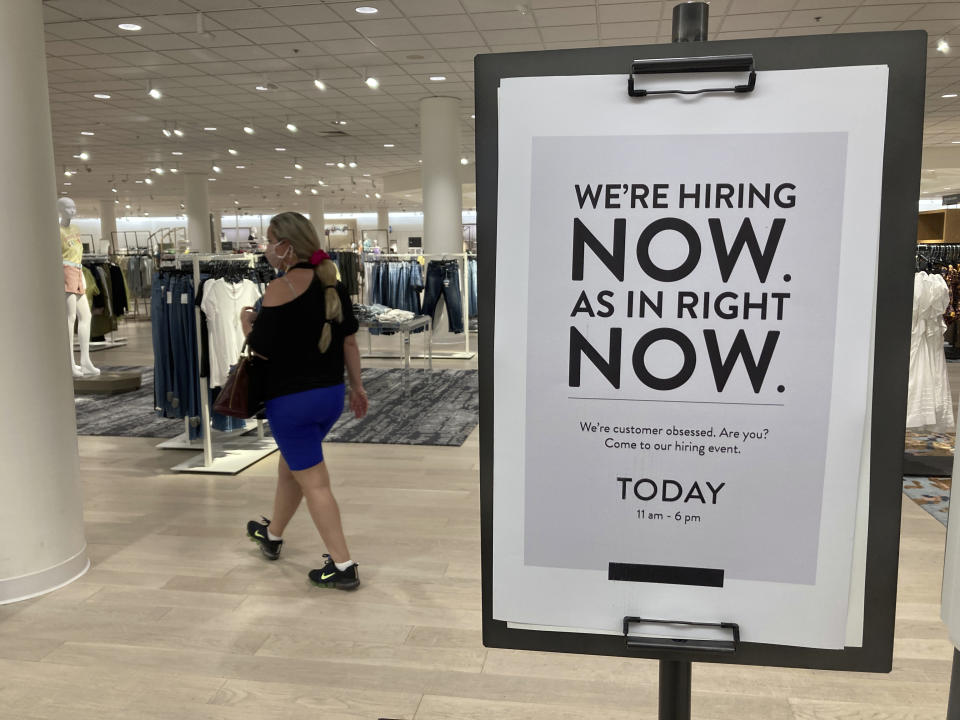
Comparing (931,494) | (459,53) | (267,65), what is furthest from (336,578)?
(267,65)

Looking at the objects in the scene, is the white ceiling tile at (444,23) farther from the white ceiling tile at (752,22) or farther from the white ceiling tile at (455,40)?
the white ceiling tile at (752,22)

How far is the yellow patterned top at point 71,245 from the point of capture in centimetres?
780

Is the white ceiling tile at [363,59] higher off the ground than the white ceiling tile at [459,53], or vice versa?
the white ceiling tile at [459,53]

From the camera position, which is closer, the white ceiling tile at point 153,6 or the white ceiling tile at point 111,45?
the white ceiling tile at point 153,6

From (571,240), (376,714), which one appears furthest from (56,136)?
(571,240)

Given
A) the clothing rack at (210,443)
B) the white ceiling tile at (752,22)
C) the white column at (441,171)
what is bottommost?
the clothing rack at (210,443)

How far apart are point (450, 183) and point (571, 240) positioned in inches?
392

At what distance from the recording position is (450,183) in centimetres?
1068

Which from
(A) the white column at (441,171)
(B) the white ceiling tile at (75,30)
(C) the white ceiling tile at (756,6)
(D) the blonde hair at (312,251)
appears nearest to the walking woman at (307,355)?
(D) the blonde hair at (312,251)

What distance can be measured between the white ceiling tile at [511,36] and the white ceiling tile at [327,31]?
137cm

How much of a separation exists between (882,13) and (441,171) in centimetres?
571

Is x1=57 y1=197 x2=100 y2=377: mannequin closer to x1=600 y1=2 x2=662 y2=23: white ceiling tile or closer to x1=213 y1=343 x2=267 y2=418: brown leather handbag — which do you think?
x1=600 y1=2 x2=662 y2=23: white ceiling tile

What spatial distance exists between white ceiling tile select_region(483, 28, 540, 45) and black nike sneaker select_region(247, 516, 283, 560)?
19.4ft

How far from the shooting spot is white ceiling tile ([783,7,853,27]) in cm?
688
